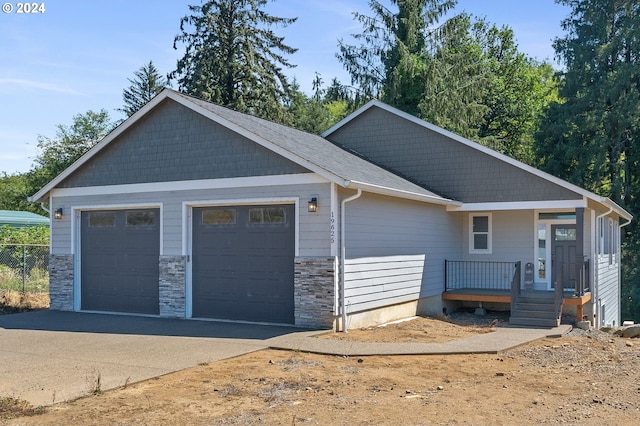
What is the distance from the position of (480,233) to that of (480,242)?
26 cm

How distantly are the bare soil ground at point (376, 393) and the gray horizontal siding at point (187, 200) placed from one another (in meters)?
3.00

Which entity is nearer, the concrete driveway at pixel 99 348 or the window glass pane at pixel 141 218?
the concrete driveway at pixel 99 348

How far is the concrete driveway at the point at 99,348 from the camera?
7895 millimetres

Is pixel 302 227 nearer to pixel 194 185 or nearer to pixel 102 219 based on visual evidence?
pixel 194 185

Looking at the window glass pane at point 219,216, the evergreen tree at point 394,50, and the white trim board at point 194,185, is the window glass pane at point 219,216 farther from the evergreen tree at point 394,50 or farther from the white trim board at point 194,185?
the evergreen tree at point 394,50

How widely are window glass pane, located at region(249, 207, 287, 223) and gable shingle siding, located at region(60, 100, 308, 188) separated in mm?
760

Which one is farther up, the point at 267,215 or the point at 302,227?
the point at 267,215

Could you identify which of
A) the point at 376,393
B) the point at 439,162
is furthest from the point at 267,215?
the point at 439,162

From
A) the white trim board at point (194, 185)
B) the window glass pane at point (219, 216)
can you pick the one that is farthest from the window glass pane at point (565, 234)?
the window glass pane at point (219, 216)

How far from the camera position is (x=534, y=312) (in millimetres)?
14477

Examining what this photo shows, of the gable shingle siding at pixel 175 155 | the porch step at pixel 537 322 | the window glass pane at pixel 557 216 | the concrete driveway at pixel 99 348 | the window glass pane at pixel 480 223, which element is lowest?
the porch step at pixel 537 322

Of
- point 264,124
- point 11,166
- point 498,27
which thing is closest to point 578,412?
point 264,124

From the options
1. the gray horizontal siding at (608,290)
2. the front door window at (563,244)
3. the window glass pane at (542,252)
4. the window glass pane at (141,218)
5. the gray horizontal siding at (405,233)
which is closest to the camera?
the gray horizontal siding at (405,233)

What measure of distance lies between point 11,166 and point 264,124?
42696mm
